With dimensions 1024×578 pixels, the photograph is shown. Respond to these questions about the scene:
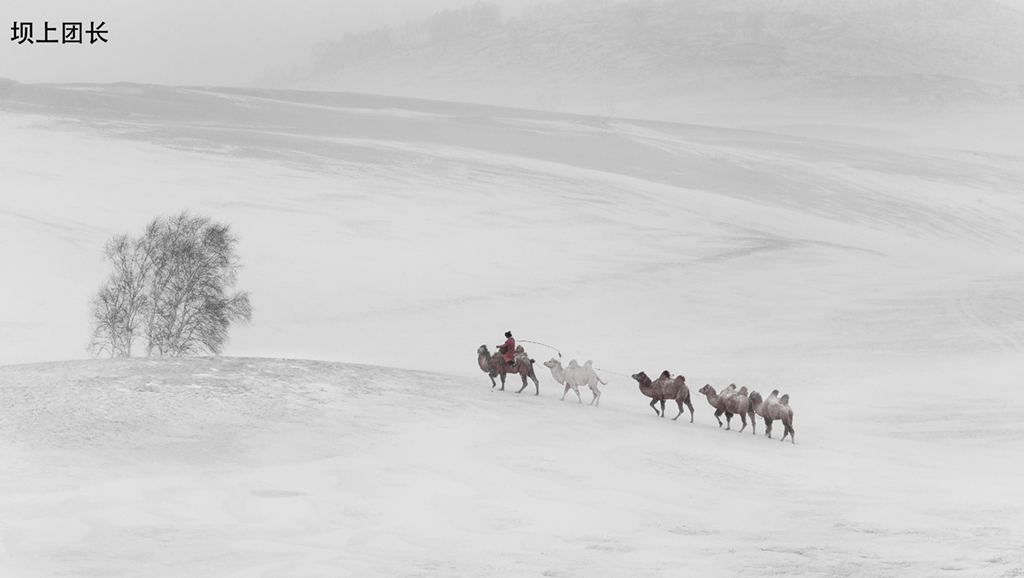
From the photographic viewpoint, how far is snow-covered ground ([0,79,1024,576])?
47.9 ft

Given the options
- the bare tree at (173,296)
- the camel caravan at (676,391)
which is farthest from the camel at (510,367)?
the bare tree at (173,296)

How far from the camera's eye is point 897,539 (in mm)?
14781

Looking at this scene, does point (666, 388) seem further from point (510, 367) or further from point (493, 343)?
A: point (493, 343)

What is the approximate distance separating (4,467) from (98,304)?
24806mm

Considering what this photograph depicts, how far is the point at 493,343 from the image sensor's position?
49844 mm

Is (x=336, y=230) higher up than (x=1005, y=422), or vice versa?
(x=336, y=230)

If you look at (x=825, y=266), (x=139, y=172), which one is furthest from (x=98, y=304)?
(x=825, y=266)

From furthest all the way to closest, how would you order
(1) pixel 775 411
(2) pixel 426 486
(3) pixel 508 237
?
(3) pixel 508 237, (1) pixel 775 411, (2) pixel 426 486

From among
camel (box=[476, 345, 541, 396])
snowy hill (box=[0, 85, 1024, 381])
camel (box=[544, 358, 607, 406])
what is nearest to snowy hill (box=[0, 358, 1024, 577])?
camel (box=[476, 345, 541, 396])

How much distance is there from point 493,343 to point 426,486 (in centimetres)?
3267

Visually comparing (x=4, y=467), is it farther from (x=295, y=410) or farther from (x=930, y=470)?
(x=930, y=470)

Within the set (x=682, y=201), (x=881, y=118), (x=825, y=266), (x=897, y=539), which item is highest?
(x=881, y=118)

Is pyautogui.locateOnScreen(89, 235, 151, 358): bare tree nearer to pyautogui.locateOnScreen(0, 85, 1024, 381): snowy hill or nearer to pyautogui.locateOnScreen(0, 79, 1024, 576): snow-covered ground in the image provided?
pyautogui.locateOnScreen(0, 85, 1024, 381): snowy hill

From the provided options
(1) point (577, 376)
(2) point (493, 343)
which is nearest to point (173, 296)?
(2) point (493, 343)
